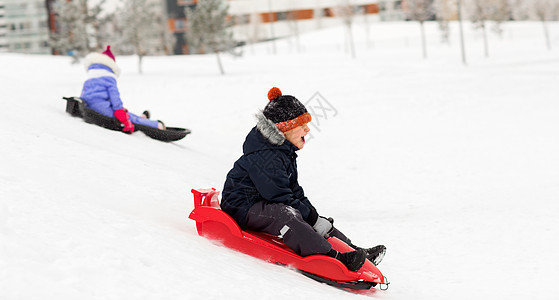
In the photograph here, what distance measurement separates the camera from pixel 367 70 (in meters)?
26.3

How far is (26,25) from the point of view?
71.8 metres

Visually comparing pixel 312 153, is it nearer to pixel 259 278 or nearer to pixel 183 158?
pixel 183 158

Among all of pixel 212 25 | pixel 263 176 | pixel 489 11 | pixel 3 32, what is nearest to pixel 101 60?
pixel 263 176

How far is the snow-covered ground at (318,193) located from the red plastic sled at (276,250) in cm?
10

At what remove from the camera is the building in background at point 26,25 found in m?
71.2

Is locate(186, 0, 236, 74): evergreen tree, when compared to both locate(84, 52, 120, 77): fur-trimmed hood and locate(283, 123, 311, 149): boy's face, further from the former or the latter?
locate(283, 123, 311, 149): boy's face

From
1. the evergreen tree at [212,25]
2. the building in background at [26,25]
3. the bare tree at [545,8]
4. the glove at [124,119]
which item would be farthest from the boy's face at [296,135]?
the building in background at [26,25]

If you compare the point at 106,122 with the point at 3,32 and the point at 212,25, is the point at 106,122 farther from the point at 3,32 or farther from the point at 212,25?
the point at 3,32

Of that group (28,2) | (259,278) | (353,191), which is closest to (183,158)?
(353,191)

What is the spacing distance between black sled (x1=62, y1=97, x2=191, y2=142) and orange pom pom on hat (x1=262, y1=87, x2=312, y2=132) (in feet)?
16.8

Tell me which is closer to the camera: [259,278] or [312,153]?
[259,278]

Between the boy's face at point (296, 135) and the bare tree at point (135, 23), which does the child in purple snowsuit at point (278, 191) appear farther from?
the bare tree at point (135, 23)

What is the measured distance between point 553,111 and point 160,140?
1102cm

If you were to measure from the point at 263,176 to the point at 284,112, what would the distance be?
0.54 m
